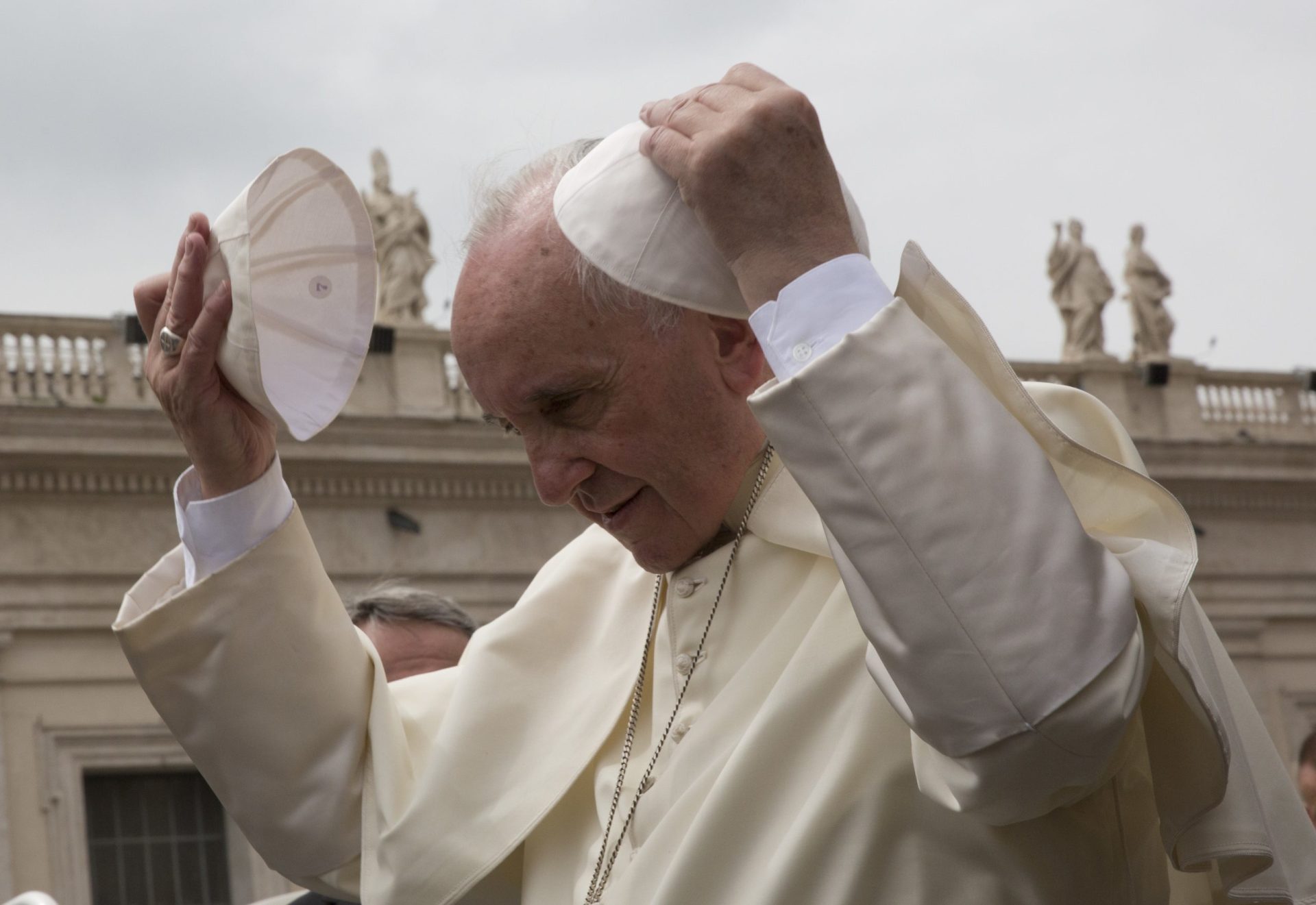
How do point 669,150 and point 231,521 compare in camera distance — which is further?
point 231,521

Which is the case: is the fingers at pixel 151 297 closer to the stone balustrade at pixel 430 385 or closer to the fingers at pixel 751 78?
the fingers at pixel 751 78

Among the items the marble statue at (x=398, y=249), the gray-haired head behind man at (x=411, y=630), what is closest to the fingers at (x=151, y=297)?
the gray-haired head behind man at (x=411, y=630)

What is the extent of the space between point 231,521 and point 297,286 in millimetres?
321

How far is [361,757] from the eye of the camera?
2.52 meters

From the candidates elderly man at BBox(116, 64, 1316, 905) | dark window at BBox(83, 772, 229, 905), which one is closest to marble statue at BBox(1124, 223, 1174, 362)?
dark window at BBox(83, 772, 229, 905)

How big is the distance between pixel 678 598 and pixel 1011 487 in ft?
2.48

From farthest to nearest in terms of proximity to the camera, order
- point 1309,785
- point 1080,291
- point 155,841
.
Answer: point 1080,291 < point 155,841 < point 1309,785

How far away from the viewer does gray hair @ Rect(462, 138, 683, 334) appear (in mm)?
2170

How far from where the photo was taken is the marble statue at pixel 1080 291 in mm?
18500

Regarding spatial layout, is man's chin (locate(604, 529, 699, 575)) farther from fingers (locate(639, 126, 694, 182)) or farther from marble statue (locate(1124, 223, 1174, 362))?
marble statue (locate(1124, 223, 1174, 362))

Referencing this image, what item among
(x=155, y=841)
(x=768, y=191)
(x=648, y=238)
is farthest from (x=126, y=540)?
(x=768, y=191)

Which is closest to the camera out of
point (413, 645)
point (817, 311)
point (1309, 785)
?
point (817, 311)

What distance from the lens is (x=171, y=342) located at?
7.82 ft

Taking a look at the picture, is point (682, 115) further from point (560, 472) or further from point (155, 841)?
point (155, 841)
